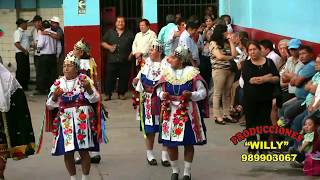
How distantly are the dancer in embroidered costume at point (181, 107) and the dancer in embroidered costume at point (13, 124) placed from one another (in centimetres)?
156

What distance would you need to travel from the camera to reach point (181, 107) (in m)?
7.07

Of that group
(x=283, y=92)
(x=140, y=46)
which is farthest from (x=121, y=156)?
(x=140, y=46)

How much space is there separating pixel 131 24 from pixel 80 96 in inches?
315

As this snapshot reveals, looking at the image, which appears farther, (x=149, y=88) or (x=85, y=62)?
(x=85, y=62)

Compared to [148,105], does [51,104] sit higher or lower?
higher

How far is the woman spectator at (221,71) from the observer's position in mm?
10461

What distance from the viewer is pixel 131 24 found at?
1455cm

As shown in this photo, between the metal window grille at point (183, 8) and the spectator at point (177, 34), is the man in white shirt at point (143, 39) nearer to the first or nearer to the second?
the spectator at point (177, 34)

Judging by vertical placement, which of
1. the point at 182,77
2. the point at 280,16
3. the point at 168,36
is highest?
the point at 280,16

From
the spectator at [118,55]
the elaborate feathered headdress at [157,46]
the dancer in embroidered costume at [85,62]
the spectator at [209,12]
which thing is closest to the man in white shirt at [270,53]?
the elaborate feathered headdress at [157,46]

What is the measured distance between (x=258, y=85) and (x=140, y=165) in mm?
1843

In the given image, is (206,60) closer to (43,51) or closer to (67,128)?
(43,51)

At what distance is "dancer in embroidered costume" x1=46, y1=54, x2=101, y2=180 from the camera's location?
6.66 m

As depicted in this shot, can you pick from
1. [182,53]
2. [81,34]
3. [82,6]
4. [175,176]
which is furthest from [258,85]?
[82,6]
